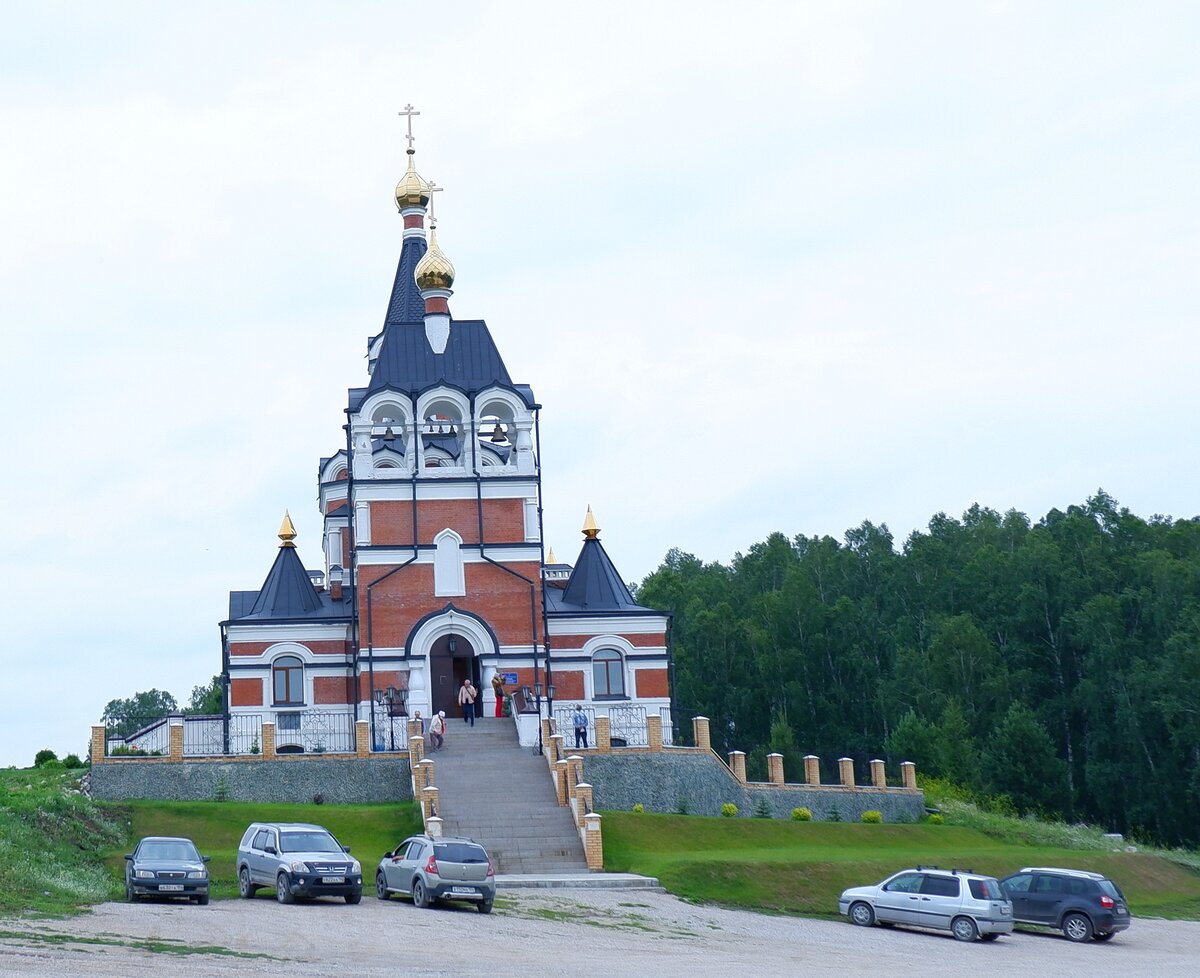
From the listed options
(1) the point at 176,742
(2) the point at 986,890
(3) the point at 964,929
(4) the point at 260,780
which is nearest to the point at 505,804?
(4) the point at 260,780

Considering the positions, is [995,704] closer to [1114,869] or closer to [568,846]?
[1114,869]

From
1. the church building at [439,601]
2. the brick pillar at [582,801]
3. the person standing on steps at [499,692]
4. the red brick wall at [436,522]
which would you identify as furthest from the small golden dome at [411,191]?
the brick pillar at [582,801]

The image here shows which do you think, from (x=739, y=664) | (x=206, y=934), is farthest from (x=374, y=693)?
(x=739, y=664)

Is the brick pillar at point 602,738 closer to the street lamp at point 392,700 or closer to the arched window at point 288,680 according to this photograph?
the street lamp at point 392,700

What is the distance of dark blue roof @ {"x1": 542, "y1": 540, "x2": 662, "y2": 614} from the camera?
139 feet

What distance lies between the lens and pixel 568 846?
29.0 metres

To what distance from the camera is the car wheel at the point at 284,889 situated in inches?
902

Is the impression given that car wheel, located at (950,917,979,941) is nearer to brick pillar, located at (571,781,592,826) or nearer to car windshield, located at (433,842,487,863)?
car windshield, located at (433,842,487,863)

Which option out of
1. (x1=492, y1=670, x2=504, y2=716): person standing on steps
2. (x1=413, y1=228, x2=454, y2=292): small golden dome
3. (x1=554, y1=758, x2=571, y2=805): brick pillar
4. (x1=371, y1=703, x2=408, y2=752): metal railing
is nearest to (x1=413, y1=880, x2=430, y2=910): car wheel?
(x1=554, y1=758, x2=571, y2=805): brick pillar

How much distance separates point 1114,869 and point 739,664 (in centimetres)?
3044

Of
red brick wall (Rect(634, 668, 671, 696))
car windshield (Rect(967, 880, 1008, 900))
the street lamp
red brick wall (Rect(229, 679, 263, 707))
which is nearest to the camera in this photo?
car windshield (Rect(967, 880, 1008, 900))

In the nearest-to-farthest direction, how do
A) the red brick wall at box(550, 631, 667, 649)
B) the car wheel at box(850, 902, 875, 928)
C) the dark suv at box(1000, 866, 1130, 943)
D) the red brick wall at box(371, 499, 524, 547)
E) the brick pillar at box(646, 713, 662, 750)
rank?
the dark suv at box(1000, 866, 1130, 943)
the car wheel at box(850, 902, 875, 928)
the brick pillar at box(646, 713, 662, 750)
the red brick wall at box(371, 499, 524, 547)
the red brick wall at box(550, 631, 667, 649)

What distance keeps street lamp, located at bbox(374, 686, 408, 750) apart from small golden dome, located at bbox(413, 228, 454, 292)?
12.0 metres

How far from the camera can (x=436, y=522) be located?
1609 inches
